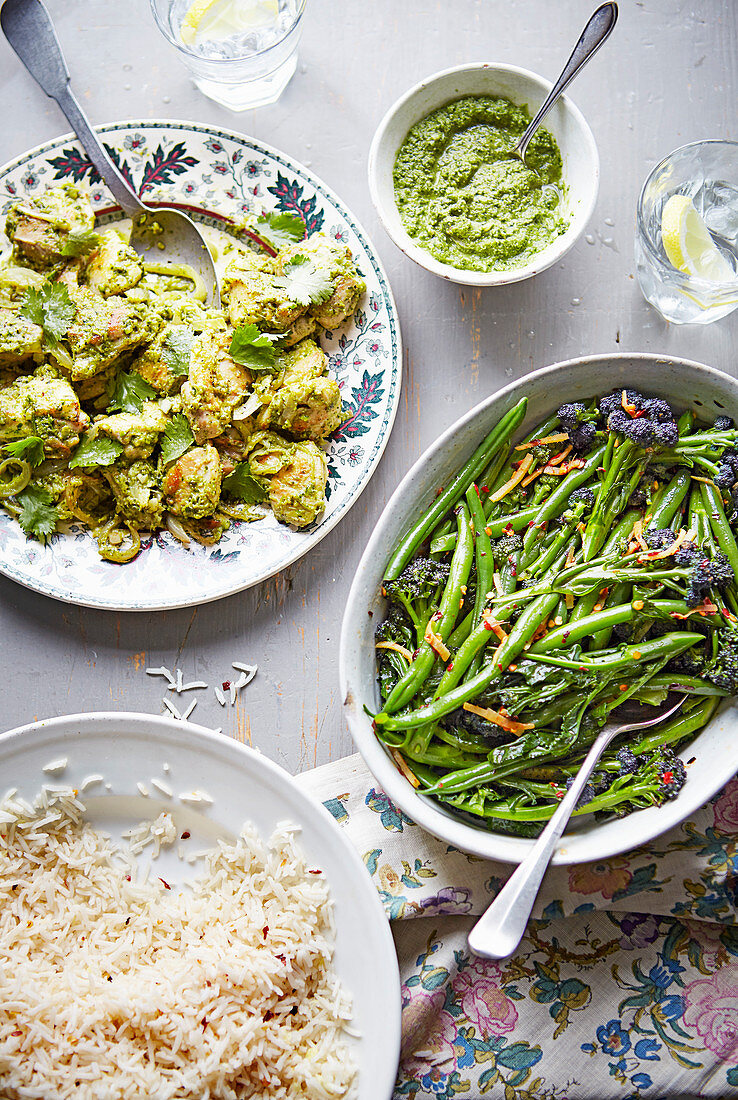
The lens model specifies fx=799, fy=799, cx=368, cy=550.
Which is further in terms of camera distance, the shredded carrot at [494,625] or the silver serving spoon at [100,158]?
the silver serving spoon at [100,158]

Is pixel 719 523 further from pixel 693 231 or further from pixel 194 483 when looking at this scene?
pixel 194 483

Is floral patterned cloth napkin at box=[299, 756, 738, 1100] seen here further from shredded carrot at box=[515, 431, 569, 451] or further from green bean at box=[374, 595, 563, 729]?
shredded carrot at box=[515, 431, 569, 451]

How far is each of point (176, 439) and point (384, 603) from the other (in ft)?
2.39

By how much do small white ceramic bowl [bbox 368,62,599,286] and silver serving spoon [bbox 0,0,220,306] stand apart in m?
0.55

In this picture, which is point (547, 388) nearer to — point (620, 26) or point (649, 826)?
point (649, 826)

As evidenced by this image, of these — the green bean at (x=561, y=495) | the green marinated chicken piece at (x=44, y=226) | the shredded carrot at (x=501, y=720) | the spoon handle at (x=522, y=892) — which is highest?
the green marinated chicken piece at (x=44, y=226)

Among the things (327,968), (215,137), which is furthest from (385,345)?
(327,968)

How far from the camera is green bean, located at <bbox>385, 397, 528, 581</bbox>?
2.06 m

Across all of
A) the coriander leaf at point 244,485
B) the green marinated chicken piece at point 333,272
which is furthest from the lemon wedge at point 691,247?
the coriander leaf at point 244,485

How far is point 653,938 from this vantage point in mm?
2188

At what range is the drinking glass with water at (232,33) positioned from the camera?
7.39 feet

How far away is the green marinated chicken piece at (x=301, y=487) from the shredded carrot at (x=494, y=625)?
1.83 feet

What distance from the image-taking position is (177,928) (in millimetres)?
2121

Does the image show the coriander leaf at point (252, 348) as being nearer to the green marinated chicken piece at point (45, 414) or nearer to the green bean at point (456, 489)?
the green marinated chicken piece at point (45, 414)
